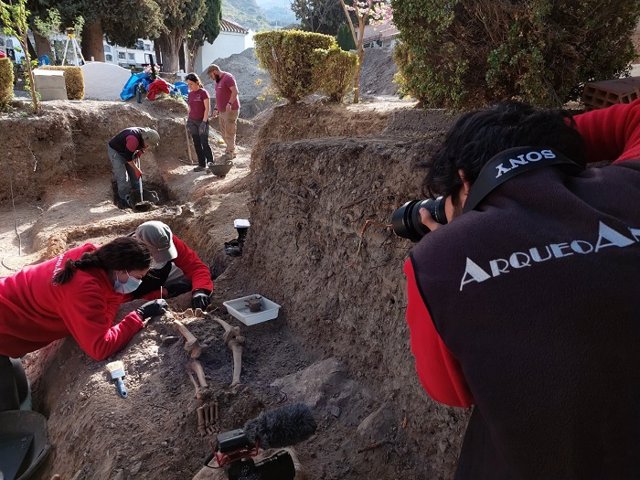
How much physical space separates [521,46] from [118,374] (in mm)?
4109

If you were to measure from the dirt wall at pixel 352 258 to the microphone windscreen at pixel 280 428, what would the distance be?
2.86 ft

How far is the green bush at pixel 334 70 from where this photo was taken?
8688 millimetres

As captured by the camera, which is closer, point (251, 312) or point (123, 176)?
point (251, 312)

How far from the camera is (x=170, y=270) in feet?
16.4

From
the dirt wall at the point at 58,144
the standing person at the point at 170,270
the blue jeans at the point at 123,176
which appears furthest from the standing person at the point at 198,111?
the standing person at the point at 170,270

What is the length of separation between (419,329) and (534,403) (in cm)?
32

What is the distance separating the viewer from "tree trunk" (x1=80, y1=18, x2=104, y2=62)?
20.4 metres

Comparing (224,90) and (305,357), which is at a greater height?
(224,90)

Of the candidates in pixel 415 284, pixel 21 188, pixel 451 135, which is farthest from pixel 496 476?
pixel 21 188

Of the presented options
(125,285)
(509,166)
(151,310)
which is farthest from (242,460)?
(151,310)

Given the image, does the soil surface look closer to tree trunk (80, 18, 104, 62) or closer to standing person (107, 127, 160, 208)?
standing person (107, 127, 160, 208)

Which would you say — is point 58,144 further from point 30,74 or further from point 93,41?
point 93,41

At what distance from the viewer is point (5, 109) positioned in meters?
9.72

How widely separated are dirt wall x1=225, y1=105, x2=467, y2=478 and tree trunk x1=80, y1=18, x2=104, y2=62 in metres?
20.0
